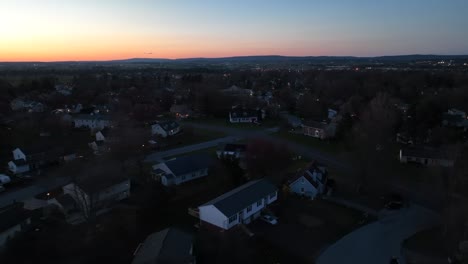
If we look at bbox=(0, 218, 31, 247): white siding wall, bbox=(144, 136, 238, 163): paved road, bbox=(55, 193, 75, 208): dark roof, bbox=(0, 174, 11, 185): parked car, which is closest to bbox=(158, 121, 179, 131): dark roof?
bbox=(144, 136, 238, 163): paved road

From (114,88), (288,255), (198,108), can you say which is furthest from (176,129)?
(114,88)

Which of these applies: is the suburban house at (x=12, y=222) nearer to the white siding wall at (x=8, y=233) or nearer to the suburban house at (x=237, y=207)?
the white siding wall at (x=8, y=233)

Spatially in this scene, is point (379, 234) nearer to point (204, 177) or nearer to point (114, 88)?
Answer: point (204, 177)

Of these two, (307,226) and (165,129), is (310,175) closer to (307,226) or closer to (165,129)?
(307,226)

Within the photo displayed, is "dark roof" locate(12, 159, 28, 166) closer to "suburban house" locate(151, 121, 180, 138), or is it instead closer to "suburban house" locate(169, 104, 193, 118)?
"suburban house" locate(151, 121, 180, 138)

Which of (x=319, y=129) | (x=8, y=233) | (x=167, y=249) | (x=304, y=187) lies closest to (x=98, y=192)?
(x=8, y=233)

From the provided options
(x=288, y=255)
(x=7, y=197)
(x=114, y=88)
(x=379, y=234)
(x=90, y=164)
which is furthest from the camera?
(x=114, y=88)
